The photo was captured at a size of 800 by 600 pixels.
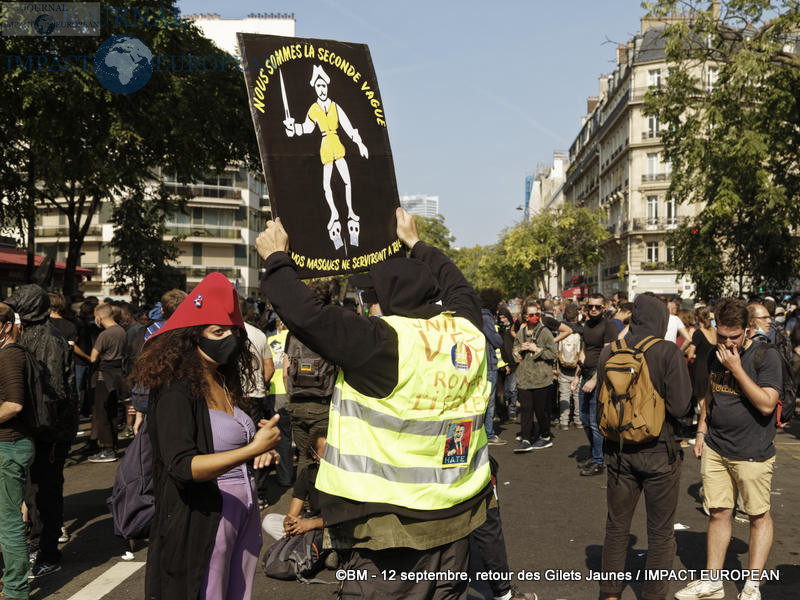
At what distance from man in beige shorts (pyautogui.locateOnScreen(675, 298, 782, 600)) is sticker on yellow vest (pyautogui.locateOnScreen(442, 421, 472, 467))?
2.51m

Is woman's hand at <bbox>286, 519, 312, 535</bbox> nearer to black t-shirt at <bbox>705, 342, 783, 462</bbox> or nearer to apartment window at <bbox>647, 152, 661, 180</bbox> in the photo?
black t-shirt at <bbox>705, 342, 783, 462</bbox>

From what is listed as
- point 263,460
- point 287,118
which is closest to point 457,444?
point 263,460

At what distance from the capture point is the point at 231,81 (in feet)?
49.5

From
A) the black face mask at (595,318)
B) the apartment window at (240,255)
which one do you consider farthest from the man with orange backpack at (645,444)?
the apartment window at (240,255)

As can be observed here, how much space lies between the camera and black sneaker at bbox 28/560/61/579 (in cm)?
527

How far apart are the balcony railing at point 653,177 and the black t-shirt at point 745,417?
2137 inches

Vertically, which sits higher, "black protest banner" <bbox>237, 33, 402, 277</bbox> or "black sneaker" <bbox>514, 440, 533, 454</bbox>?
"black protest banner" <bbox>237, 33, 402, 277</bbox>

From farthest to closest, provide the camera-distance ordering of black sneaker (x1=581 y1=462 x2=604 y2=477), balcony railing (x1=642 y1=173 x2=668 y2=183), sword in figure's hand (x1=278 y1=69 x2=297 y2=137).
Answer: balcony railing (x1=642 y1=173 x2=668 y2=183)
black sneaker (x1=581 y1=462 x2=604 y2=477)
sword in figure's hand (x1=278 y1=69 x2=297 y2=137)

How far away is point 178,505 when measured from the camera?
8.93ft

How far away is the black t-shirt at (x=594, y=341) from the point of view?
9359 mm

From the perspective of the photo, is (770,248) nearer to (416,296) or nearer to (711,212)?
(711,212)

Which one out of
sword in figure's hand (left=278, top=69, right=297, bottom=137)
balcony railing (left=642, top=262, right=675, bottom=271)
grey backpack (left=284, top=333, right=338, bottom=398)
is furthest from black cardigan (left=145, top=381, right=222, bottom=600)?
balcony railing (left=642, top=262, right=675, bottom=271)

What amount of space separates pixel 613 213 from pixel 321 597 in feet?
204

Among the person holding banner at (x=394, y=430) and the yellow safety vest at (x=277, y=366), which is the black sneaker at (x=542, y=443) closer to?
the yellow safety vest at (x=277, y=366)
